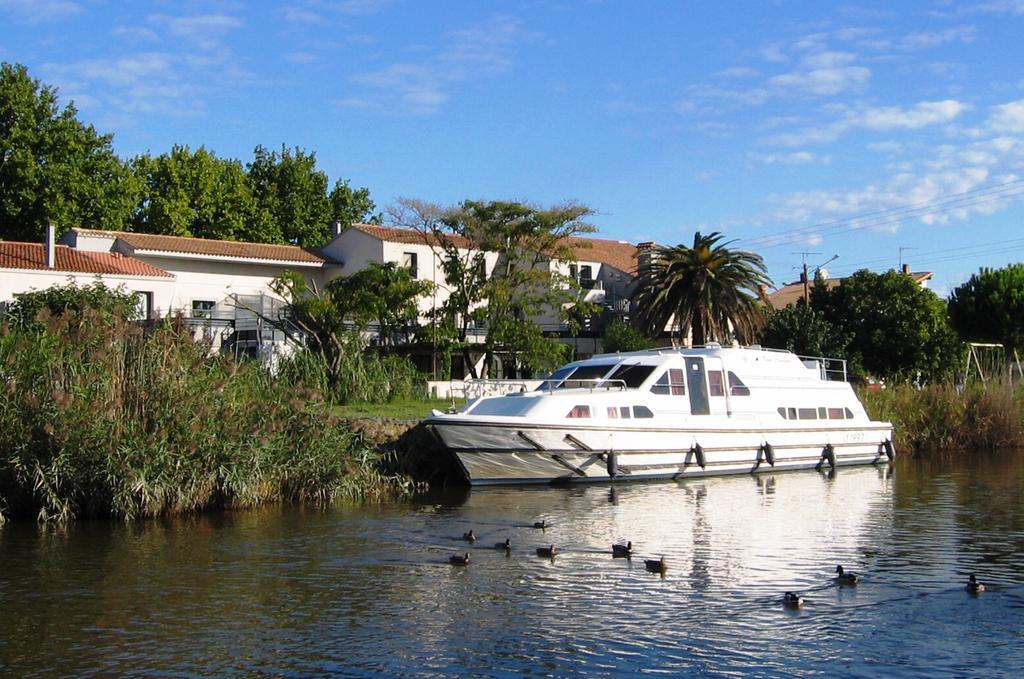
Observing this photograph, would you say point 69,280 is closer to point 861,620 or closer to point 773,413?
point 773,413

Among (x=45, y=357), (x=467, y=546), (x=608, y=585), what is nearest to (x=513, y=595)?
(x=608, y=585)

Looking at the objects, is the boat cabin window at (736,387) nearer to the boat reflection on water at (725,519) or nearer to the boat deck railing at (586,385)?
the boat reflection on water at (725,519)

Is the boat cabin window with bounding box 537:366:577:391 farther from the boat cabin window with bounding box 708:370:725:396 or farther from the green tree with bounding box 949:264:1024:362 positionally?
the green tree with bounding box 949:264:1024:362

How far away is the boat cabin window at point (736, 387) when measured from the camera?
96.2 feet

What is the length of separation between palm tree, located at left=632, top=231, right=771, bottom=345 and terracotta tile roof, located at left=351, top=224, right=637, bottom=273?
3.46 meters

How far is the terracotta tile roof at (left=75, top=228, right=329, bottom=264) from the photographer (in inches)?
2032

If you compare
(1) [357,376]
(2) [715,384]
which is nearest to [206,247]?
(1) [357,376]

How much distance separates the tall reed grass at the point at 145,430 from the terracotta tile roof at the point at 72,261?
22854 mm

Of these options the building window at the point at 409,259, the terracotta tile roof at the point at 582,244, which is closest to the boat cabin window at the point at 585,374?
the terracotta tile roof at the point at 582,244

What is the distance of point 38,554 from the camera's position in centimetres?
1700

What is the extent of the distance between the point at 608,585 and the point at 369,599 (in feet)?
10.5

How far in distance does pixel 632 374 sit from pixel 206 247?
1219 inches

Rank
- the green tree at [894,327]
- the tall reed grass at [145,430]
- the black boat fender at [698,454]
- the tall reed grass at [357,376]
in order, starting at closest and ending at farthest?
1. the tall reed grass at [145,430]
2. the black boat fender at [698,454]
3. the tall reed grass at [357,376]
4. the green tree at [894,327]

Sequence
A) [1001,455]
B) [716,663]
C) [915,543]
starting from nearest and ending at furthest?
[716,663] → [915,543] → [1001,455]
